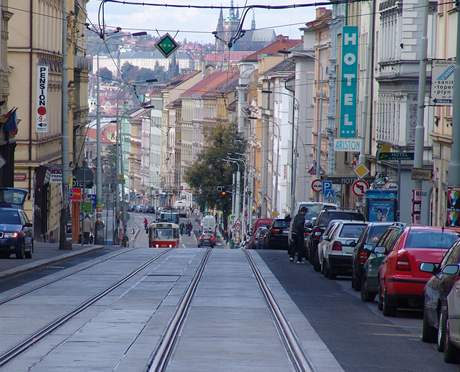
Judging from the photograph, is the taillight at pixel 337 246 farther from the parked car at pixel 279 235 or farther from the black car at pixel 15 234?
the parked car at pixel 279 235

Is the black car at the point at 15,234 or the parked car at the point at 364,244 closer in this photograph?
the parked car at the point at 364,244

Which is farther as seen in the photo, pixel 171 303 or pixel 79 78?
pixel 79 78

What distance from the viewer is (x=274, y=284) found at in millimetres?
30625

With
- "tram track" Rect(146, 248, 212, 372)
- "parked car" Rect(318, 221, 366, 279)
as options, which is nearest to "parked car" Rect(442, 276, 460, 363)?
"tram track" Rect(146, 248, 212, 372)

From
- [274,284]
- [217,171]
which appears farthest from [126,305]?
[217,171]

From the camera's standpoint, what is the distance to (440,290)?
16.9m

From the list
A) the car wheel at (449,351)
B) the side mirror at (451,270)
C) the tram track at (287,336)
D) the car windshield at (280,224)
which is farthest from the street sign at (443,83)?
the car windshield at (280,224)

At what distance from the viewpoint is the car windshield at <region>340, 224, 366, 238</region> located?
3359cm

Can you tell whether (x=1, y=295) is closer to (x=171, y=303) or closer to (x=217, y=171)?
(x=171, y=303)

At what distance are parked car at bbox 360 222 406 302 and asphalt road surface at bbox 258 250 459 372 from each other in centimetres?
28

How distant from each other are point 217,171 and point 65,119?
8255 cm

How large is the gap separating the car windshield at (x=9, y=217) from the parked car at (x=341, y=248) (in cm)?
1031

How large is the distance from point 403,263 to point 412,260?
0.14 meters

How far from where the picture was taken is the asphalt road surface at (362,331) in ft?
53.1
